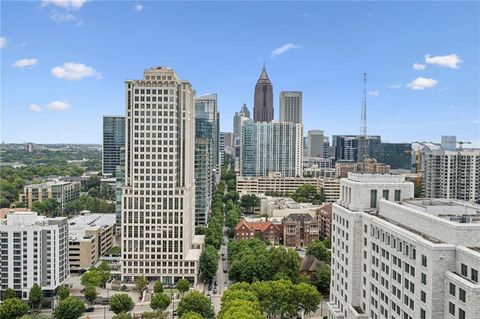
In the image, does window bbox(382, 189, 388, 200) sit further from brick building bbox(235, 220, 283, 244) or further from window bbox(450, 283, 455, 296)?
brick building bbox(235, 220, 283, 244)

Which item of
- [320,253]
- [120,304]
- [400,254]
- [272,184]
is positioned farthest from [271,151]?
[400,254]

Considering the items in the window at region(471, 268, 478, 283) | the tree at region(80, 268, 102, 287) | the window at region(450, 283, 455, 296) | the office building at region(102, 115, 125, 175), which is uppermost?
the office building at region(102, 115, 125, 175)

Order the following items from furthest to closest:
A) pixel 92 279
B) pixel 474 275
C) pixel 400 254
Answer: pixel 92 279
pixel 400 254
pixel 474 275

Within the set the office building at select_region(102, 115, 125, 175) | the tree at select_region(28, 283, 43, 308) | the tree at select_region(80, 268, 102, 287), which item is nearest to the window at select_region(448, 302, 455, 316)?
the tree at select_region(80, 268, 102, 287)

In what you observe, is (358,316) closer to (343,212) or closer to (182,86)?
(343,212)

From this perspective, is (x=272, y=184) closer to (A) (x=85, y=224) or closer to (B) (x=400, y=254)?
(A) (x=85, y=224)

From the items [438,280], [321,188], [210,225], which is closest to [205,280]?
[210,225]

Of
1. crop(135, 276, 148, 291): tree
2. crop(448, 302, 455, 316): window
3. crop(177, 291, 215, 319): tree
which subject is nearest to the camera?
crop(448, 302, 455, 316): window
